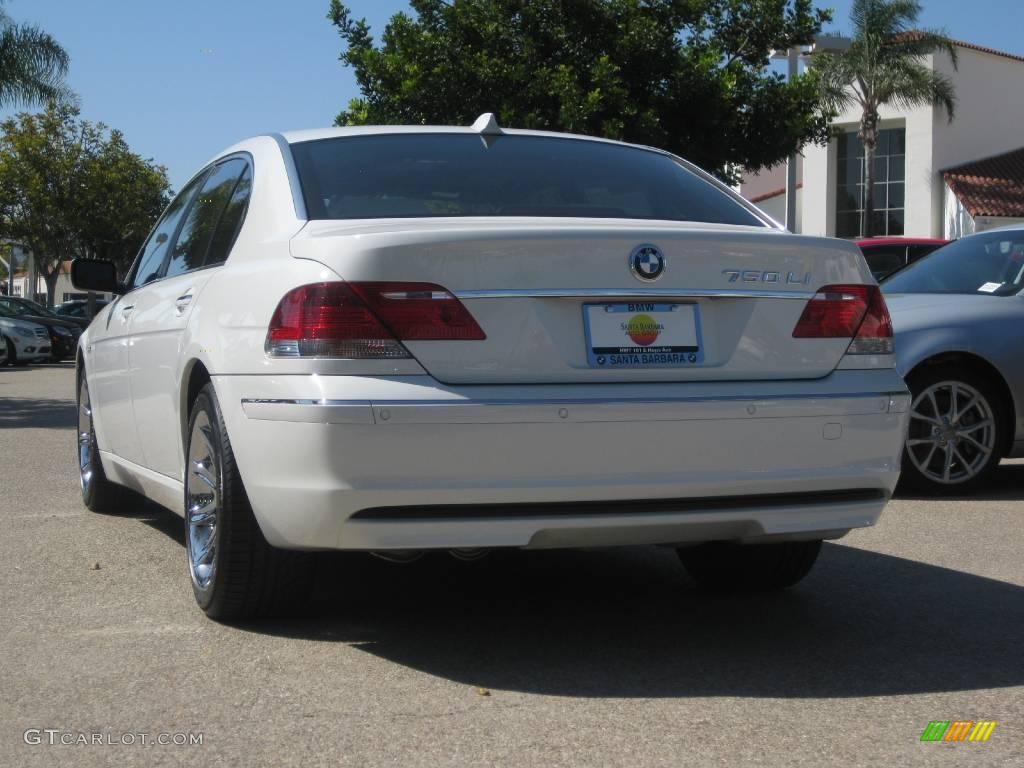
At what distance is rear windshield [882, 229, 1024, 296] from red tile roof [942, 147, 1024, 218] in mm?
35393

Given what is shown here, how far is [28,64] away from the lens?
31281 millimetres

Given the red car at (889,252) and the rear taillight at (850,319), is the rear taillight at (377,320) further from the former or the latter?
the red car at (889,252)

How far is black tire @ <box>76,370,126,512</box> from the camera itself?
689 centimetres

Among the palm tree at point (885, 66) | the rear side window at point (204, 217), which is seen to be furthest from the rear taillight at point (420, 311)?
the palm tree at point (885, 66)

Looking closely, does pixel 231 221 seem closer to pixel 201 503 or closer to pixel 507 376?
pixel 201 503

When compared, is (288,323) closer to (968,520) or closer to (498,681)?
(498,681)

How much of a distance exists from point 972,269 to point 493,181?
4.74 metres

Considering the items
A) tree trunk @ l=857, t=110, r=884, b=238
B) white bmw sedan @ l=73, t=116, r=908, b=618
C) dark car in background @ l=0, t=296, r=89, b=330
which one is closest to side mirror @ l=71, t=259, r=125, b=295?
white bmw sedan @ l=73, t=116, r=908, b=618

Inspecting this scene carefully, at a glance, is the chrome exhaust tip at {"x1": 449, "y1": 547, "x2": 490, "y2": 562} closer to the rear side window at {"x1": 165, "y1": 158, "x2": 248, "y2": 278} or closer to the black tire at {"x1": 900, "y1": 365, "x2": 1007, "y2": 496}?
the rear side window at {"x1": 165, "y1": 158, "x2": 248, "y2": 278}

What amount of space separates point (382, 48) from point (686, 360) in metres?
22.2

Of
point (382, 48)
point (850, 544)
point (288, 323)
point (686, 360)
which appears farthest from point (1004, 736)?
point (382, 48)

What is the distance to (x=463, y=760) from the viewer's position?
3.20 metres

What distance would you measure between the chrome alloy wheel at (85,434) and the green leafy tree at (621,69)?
16.9m

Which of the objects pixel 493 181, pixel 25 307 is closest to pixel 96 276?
pixel 493 181
